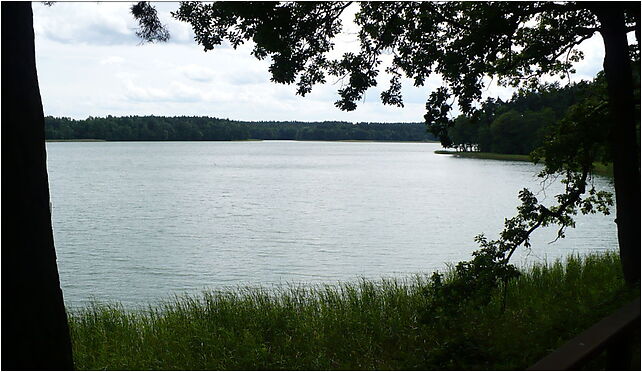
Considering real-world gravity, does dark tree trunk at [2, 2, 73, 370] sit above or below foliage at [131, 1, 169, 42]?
below

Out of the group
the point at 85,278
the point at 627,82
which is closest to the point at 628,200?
the point at 627,82

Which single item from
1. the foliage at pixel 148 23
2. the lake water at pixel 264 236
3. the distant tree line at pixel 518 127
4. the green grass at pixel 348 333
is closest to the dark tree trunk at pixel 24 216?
the foliage at pixel 148 23

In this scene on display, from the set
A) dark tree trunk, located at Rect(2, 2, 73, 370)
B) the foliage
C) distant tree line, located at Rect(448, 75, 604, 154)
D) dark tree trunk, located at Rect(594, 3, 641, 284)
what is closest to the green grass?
dark tree trunk, located at Rect(594, 3, 641, 284)

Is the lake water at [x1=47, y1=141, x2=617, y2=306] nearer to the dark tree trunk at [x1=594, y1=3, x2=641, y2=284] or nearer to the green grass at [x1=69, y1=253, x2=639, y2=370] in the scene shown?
the green grass at [x1=69, y1=253, x2=639, y2=370]

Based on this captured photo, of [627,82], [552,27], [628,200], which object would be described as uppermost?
[552,27]

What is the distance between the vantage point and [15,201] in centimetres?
462

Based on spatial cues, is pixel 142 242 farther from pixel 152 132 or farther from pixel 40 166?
pixel 152 132

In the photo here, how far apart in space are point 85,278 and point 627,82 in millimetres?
13562

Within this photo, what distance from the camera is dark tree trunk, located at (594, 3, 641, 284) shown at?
6.93 meters

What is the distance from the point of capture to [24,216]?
4672 millimetres

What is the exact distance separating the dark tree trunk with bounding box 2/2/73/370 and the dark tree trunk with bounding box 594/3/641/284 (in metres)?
5.83

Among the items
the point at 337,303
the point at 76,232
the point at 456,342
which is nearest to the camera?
the point at 456,342


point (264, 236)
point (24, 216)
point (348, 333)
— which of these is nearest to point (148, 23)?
point (24, 216)

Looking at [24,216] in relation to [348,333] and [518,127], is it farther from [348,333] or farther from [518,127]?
[518,127]
